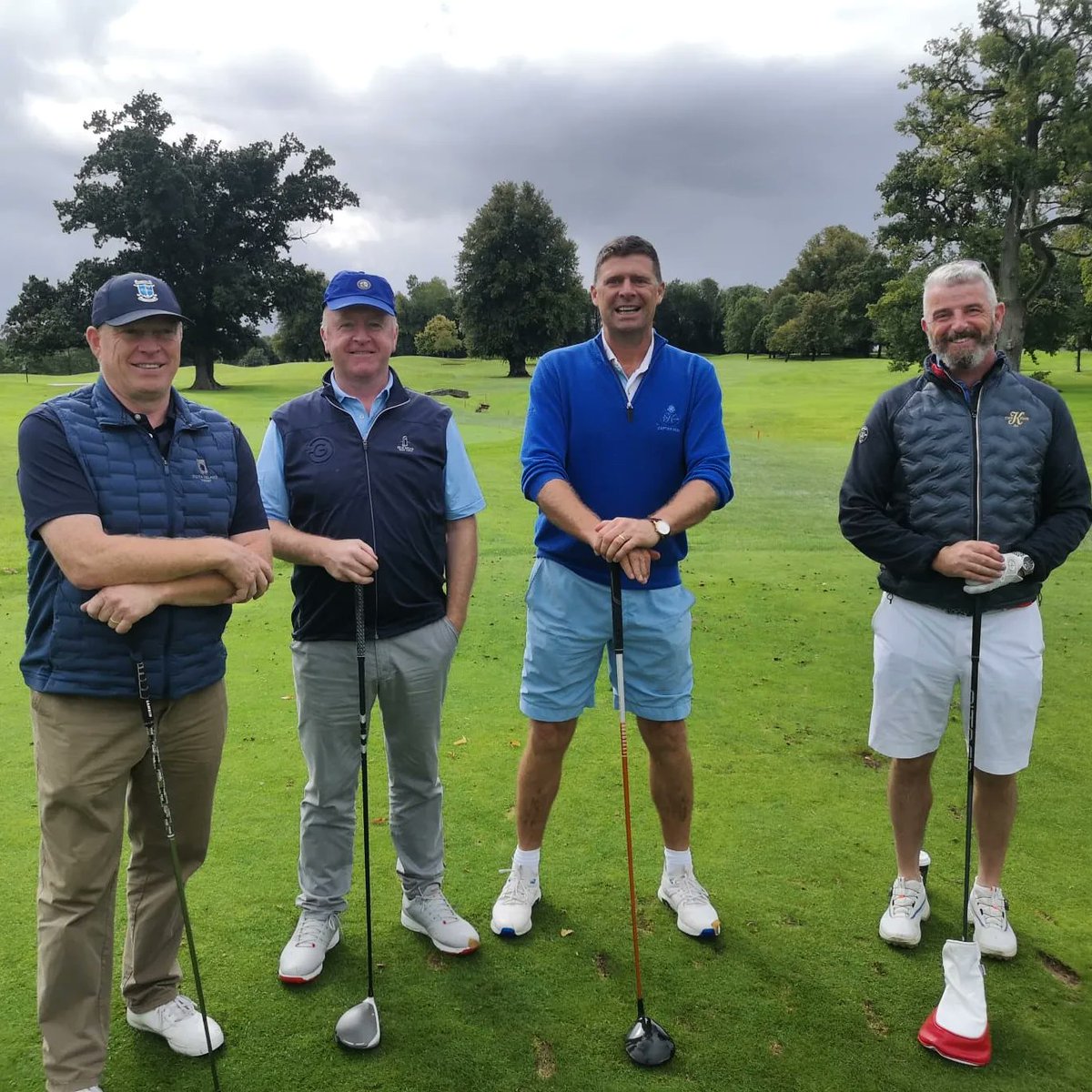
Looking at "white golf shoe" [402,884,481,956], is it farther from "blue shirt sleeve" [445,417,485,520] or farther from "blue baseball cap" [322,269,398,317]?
"blue baseball cap" [322,269,398,317]

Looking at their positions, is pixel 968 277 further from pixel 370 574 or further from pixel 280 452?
pixel 280 452

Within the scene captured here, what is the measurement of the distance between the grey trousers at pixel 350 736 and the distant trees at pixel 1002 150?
2420cm

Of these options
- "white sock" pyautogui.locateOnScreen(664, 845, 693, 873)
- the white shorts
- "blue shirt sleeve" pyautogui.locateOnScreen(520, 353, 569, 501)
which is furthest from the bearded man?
"blue shirt sleeve" pyautogui.locateOnScreen(520, 353, 569, 501)

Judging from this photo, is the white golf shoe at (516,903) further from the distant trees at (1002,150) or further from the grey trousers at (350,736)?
the distant trees at (1002,150)

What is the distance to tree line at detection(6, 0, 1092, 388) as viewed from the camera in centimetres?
2283

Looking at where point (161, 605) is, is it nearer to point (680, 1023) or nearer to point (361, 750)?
point (361, 750)

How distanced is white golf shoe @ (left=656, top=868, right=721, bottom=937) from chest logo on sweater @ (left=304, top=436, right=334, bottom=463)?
2030 millimetres

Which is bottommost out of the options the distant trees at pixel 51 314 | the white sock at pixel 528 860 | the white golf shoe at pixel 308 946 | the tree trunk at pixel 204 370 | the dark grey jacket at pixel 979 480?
the white golf shoe at pixel 308 946

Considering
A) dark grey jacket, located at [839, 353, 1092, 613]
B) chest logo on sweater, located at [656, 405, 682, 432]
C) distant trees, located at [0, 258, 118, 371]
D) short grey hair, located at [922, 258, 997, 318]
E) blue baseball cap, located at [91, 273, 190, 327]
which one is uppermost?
distant trees, located at [0, 258, 118, 371]

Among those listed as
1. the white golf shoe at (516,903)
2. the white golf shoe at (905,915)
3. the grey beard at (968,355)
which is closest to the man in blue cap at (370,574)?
the white golf shoe at (516,903)

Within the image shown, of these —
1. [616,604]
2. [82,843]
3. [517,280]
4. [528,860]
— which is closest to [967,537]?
[616,604]

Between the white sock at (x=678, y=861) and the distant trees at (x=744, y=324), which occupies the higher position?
the distant trees at (x=744, y=324)

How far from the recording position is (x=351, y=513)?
2.88m

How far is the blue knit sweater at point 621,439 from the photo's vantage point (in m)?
3.14
